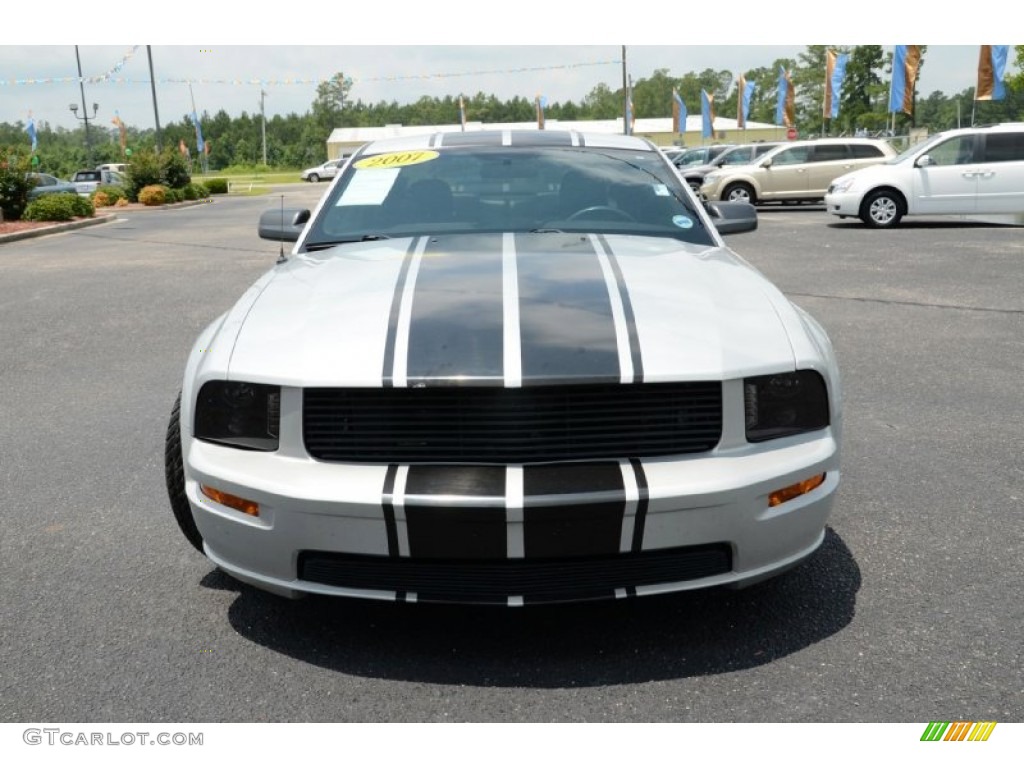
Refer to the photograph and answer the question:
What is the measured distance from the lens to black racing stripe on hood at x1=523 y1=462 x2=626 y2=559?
230 centimetres

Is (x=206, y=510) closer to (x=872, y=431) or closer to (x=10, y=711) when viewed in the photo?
(x=10, y=711)

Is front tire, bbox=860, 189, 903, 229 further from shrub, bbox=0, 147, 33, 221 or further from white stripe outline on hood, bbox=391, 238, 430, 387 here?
shrub, bbox=0, 147, 33, 221

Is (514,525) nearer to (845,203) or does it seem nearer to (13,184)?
(845,203)

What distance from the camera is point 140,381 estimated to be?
19.7ft

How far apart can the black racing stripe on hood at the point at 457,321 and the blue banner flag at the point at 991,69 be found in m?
29.1

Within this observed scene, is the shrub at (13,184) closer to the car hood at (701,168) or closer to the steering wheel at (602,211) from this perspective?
the car hood at (701,168)

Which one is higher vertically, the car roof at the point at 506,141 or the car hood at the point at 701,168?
the car roof at the point at 506,141

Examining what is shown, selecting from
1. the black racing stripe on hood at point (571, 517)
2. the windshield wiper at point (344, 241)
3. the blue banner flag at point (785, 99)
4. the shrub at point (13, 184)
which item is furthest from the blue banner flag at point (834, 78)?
the black racing stripe on hood at point (571, 517)

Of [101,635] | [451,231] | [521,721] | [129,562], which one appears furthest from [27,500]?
[521,721]

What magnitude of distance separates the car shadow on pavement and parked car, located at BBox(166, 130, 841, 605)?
9.6 inches

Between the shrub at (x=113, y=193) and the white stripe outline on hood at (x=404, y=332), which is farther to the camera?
the shrub at (x=113, y=193)

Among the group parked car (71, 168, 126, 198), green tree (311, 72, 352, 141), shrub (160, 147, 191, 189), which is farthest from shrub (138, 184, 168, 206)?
green tree (311, 72, 352, 141)

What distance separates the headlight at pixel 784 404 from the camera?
2504 mm

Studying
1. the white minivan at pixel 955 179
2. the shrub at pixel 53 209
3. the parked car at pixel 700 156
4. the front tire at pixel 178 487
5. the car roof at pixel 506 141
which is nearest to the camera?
the front tire at pixel 178 487
